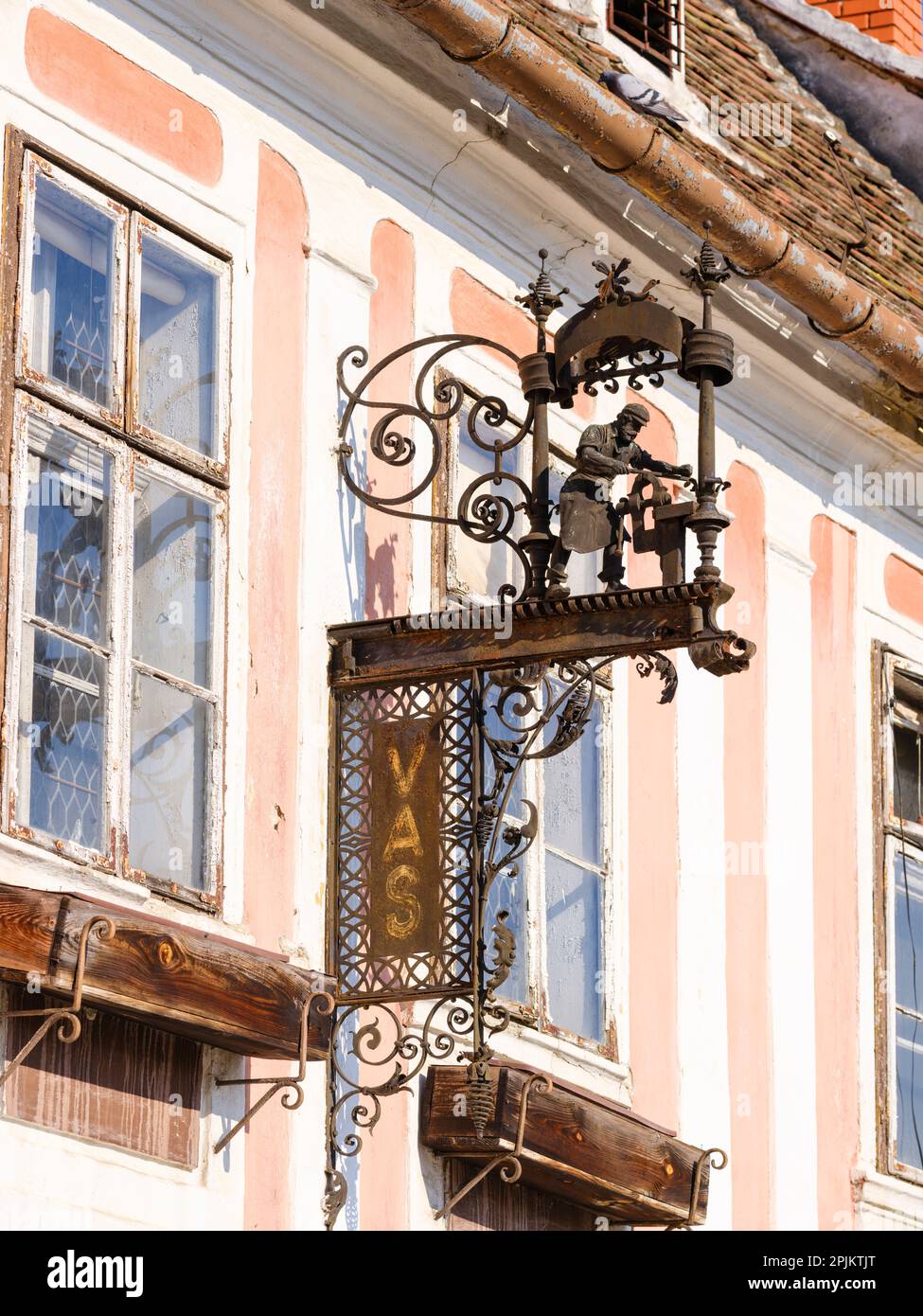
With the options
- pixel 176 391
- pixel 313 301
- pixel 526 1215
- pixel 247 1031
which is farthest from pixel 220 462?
pixel 526 1215

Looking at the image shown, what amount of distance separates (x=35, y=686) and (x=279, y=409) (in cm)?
136

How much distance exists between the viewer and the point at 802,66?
12883 mm

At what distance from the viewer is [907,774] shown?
11.0 metres

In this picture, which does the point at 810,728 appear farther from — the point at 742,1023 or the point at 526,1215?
the point at 526,1215

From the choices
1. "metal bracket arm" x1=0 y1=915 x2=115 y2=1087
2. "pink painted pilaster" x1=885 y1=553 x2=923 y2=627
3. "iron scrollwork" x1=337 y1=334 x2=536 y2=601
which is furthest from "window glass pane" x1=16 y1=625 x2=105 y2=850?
"pink painted pilaster" x1=885 y1=553 x2=923 y2=627

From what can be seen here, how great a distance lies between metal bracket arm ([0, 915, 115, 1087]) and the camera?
6801 millimetres

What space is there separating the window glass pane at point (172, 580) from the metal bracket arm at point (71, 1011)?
92 cm

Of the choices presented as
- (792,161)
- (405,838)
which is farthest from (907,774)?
(405,838)

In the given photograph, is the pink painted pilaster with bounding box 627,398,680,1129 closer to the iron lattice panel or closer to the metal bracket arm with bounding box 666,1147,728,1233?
A: the metal bracket arm with bounding box 666,1147,728,1233

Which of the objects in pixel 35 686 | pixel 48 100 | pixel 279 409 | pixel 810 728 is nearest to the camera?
pixel 35 686

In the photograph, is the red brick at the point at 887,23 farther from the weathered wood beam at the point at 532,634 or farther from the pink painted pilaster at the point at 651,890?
the weathered wood beam at the point at 532,634

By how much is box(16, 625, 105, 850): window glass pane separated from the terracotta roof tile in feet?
11.6

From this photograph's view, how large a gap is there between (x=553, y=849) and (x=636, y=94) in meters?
2.64

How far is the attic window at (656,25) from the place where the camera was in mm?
11539
